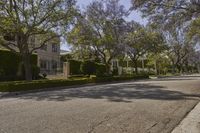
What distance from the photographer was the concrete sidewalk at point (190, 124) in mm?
9315

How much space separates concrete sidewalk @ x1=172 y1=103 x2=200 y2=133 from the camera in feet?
30.6

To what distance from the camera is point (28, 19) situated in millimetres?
31703

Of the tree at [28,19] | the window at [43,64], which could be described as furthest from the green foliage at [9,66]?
the window at [43,64]

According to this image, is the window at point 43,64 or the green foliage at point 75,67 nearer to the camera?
the green foliage at point 75,67

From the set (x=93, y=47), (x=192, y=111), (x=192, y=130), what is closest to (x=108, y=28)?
(x=93, y=47)

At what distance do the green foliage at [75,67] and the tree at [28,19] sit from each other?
1824cm

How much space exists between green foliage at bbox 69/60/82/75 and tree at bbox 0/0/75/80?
18.2m

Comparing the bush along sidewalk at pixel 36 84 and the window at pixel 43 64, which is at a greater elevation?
the window at pixel 43 64

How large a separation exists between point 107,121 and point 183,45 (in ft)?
259

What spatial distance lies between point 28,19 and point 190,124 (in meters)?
23.8

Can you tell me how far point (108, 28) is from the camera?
4866 cm

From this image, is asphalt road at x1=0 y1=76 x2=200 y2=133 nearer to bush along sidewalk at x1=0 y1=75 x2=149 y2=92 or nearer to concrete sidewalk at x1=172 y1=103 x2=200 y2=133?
concrete sidewalk at x1=172 y1=103 x2=200 y2=133

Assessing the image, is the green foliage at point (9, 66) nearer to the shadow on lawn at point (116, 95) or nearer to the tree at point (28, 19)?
the tree at point (28, 19)

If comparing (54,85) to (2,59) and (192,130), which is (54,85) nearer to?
(2,59)
